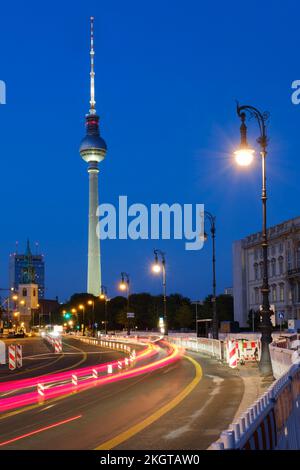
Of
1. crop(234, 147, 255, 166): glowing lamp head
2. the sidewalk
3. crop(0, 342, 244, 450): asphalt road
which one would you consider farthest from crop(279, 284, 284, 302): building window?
crop(234, 147, 255, 166): glowing lamp head

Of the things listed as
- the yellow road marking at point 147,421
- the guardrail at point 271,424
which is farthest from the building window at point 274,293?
the guardrail at point 271,424

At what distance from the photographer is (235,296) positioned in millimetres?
128750

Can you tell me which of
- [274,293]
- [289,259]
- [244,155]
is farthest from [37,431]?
[274,293]

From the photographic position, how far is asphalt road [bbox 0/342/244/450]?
13.6 meters

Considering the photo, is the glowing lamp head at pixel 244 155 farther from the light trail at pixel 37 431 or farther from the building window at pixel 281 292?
the building window at pixel 281 292

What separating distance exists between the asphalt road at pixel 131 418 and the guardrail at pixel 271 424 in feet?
5.91

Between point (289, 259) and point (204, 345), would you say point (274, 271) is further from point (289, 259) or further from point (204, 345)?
point (204, 345)

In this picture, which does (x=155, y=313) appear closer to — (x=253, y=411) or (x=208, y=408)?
(x=208, y=408)

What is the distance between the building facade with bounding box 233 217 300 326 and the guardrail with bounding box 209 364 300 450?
84.9 meters

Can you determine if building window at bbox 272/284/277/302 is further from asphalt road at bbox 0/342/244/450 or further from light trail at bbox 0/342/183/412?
asphalt road at bbox 0/342/244/450

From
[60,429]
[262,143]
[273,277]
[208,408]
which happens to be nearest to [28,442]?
[60,429]

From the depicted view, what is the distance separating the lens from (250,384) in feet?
82.3

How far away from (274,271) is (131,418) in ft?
309

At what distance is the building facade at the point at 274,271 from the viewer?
331 feet
